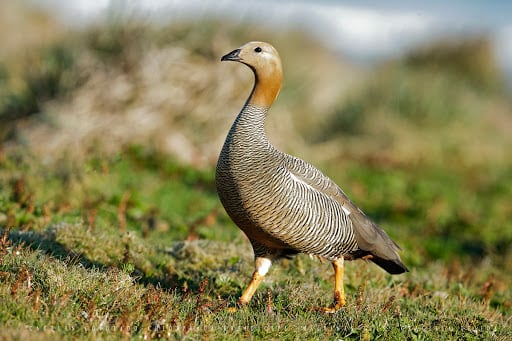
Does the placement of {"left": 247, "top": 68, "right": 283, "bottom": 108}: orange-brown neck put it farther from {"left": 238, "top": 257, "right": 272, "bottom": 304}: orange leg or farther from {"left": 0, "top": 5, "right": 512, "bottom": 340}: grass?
{"left": 0, "top": 5, "right": 512, "bottom": 340}: grass

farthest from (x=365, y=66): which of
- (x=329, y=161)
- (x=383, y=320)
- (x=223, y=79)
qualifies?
(x=383, y=320)

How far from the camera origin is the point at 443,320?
538 centimetres

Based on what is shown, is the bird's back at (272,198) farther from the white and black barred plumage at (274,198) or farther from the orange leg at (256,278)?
the orange leg at (256,278)

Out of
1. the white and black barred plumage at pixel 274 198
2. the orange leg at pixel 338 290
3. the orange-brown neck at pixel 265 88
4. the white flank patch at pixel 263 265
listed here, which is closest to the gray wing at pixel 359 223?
the white and black barred plumage at pixel 274 198

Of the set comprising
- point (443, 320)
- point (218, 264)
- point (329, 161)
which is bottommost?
point (329, 161)

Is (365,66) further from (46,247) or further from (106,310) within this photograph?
(106,310)

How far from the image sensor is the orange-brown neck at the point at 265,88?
5.82 m

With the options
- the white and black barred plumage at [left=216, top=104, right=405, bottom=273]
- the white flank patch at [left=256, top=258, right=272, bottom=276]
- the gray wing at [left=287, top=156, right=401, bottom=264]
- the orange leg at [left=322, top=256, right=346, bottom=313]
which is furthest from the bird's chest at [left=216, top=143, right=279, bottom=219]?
the orange leg at [left=322, top=256, right=346, bottom=313]

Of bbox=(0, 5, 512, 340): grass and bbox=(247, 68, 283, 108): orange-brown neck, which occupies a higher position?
bbox=(247, 68, 283, 108): orange-brown neck

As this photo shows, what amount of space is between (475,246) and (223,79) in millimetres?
5472

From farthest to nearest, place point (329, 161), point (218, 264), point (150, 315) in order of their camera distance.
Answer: point (329, 161), point (218, 264), point (150, 315)

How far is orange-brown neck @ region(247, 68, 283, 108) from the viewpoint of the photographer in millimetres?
5820

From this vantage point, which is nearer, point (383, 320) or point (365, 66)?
point (383, 320)

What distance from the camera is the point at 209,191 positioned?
11602 millimetres
